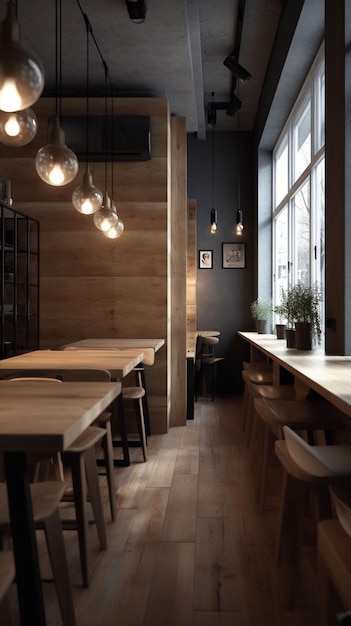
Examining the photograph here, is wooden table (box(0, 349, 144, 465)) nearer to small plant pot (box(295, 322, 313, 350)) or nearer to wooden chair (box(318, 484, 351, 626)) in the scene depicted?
small plant pot (box(295, 322, 313, 350))

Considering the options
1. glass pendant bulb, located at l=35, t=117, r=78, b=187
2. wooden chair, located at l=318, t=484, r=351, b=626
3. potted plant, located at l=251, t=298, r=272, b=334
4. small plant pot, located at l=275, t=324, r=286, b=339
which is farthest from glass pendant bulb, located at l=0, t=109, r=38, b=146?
potted plant, located at l=251, t=298, r=272, b=334

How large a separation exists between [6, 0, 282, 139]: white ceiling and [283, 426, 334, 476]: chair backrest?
335 centimetres

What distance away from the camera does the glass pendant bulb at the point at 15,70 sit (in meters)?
1.51

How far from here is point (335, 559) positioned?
1230mm

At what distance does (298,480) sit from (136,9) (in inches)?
133

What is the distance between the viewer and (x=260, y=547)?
245 cm

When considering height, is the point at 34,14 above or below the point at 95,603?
above

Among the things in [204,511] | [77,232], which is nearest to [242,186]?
[77,232]

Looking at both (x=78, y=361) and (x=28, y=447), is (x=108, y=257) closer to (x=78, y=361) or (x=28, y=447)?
(x=78, y=361)

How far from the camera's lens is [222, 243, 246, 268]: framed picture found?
7277mm

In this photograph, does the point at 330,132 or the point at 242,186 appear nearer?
the point at 330,132

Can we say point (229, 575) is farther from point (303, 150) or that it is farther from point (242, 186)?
point (242, 186)

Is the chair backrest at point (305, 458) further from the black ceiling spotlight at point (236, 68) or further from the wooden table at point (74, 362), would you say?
the black ceiling spotlight at point (236, 68)

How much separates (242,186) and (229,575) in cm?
596
